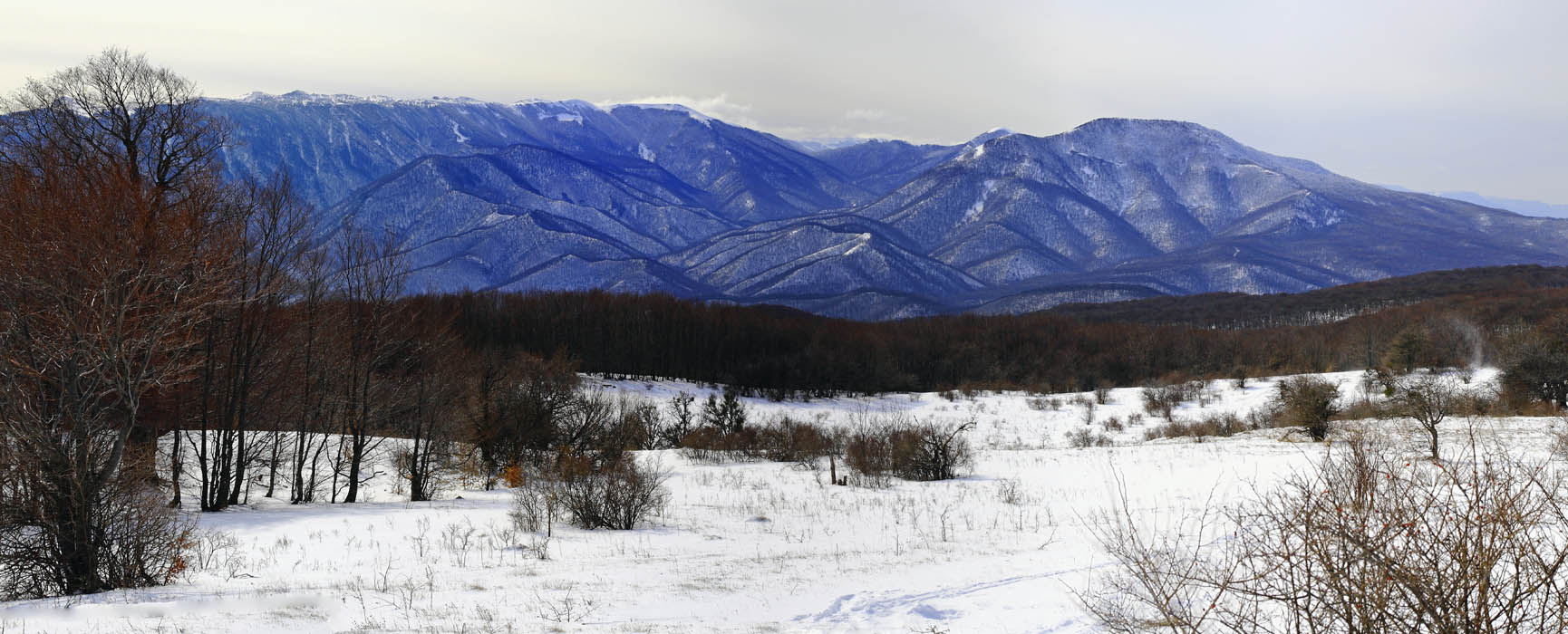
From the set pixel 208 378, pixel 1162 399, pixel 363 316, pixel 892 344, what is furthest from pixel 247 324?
pixel 892 344

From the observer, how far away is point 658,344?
98.1m

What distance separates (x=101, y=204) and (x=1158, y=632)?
19138 mm

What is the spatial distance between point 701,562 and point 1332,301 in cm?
19972

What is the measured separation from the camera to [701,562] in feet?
38.4

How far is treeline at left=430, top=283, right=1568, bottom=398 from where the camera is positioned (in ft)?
303

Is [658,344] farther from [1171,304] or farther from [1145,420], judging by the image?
[1171,304]

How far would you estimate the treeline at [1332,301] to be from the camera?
5999 inches

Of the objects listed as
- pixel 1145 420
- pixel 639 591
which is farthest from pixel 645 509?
pixel 1145 420

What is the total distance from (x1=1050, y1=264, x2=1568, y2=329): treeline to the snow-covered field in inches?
5806

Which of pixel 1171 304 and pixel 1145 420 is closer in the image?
pixel 1145 420

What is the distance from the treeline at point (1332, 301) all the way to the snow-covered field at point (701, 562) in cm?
14748

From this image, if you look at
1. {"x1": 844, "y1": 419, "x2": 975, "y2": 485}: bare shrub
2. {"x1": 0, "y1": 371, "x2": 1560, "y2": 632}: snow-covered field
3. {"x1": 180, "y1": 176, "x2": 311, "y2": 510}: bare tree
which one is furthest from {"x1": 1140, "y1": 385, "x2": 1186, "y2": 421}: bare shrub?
{"x1": 180, "y1": 176, "x2": 311, "y2": 510}: bare tree

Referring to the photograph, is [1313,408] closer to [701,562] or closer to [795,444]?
[795,444]

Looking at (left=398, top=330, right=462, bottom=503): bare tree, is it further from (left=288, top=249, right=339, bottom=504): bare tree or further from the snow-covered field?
(left=288, top=249, right=339, bottom=504): bare tree
